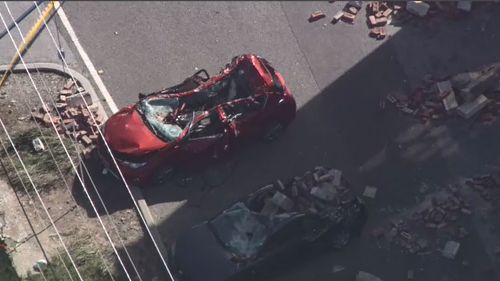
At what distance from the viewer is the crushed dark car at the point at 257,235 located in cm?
1656

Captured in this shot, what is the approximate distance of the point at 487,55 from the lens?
65.7 ft

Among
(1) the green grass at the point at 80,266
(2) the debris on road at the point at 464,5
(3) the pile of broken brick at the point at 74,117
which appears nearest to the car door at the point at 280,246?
(1) the green grass at the point at 80,266

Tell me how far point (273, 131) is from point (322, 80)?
2015mm

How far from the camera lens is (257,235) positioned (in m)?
16.7

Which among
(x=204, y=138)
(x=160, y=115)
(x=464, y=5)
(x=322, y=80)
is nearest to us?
(x=204, y=138)

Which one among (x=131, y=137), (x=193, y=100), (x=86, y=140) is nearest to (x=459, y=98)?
(x=193, y=100)

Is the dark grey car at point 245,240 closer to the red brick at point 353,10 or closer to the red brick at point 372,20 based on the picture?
the red brick at point 372,20

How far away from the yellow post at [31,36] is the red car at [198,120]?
3.30 meters

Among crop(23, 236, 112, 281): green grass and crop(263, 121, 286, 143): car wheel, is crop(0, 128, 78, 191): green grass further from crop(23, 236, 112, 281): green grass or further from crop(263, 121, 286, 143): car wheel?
crop(263, 121, 286, 143): car wheel

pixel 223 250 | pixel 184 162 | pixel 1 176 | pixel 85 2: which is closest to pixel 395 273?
pixel 223 250

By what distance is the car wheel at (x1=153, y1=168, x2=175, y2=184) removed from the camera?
1817 centimetres

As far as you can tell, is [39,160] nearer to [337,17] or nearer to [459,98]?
[337,17]

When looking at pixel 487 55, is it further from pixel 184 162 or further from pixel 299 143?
pixel 184 162

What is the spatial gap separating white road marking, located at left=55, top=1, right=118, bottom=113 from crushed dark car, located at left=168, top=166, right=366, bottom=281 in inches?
168
